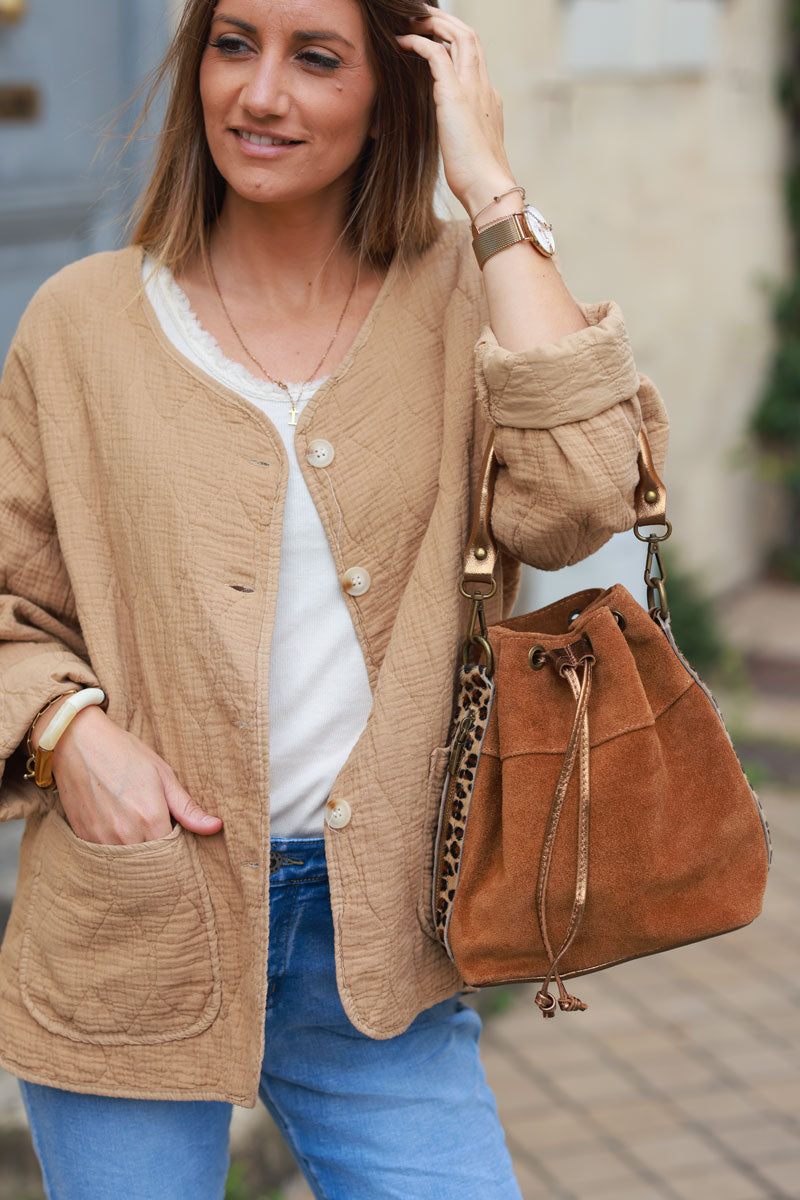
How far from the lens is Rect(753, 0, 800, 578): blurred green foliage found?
7.33 m

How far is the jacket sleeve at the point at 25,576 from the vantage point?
1.82 metres

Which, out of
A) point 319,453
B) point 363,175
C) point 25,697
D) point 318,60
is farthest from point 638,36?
point 25,697

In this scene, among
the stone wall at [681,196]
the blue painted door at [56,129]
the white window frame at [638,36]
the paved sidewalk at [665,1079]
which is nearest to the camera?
the paved sidewalk at [665,1079]

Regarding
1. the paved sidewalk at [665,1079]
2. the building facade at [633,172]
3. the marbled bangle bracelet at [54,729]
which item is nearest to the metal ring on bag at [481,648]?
the marbled bangle bracelet at [54,729]

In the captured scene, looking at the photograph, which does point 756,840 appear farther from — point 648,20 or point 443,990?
point 648,20

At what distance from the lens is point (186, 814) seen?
176 cm

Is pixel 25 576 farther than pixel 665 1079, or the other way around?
pixel 665 1079

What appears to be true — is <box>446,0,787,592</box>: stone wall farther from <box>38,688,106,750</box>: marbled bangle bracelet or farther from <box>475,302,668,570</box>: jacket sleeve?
<box>38,688,106,750</box>: marbled bangle bracelet

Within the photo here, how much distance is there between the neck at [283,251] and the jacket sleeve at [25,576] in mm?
293

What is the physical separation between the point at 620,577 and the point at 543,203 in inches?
71.7

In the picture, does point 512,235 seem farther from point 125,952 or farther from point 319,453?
point 125,952

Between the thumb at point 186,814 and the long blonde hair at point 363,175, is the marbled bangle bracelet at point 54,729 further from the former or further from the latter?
the long blonde hair at point 363,175

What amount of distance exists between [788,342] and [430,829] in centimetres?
621

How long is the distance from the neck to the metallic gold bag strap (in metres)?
0.33
